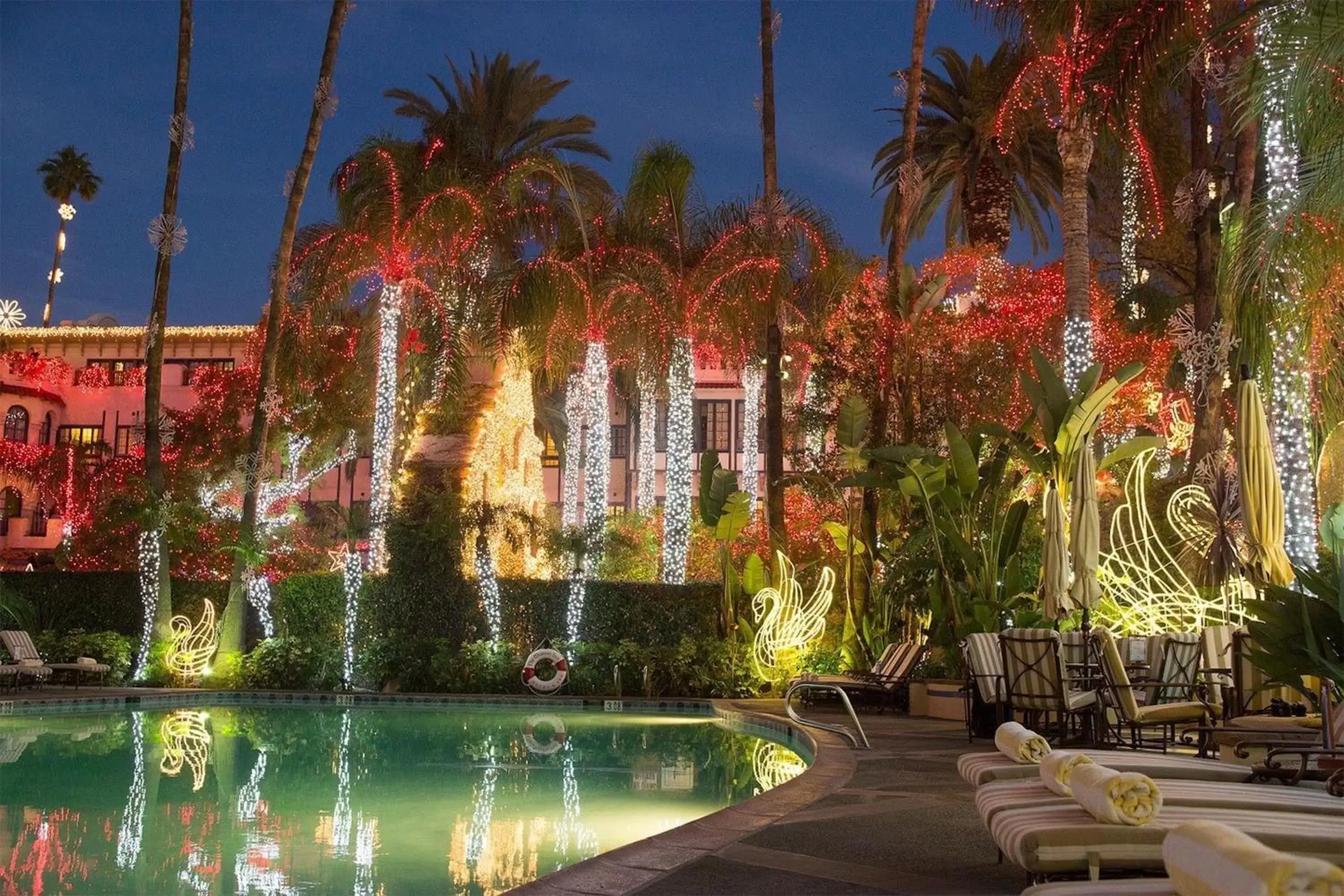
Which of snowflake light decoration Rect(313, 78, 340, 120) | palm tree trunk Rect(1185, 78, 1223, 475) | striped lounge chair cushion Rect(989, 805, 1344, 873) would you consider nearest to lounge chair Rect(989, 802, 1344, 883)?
striped lounge chair cushion Rect(989, 805, 1344, 873)

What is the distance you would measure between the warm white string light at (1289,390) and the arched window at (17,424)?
43354mm

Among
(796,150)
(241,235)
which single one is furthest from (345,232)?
(241,235)

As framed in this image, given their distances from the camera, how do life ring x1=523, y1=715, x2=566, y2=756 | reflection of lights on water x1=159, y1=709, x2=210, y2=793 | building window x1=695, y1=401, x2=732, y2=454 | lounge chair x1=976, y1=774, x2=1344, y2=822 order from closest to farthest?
lounge chair x1=976, y1=774, x2=1344, y2=822 < reflection of lights on water x1=159, y1=709, x2=210, y2=793 < life ring x1=523, y1=715, x2=566, y2=756 < building window x1=695, y1=401, x2=732, y2=454

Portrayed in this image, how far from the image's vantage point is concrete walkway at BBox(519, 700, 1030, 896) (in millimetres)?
5730

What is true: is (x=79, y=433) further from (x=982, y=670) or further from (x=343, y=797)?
(x=982, y=670)

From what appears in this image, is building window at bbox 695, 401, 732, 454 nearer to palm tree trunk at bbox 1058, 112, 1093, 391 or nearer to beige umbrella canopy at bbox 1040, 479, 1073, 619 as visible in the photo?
palm tree trunk at bbox 1058, 112, 1093, 391

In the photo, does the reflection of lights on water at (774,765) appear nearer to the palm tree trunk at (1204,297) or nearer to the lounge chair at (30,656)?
the palm tree trunk at (1204,297)

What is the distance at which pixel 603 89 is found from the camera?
10975 centimetres

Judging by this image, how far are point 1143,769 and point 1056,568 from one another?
7.86 m

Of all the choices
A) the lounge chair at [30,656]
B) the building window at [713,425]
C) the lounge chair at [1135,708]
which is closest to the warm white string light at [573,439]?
the building window at [713,425]

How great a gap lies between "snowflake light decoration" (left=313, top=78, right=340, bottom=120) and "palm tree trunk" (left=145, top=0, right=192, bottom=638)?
88.0 inches

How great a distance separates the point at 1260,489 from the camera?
11141mm

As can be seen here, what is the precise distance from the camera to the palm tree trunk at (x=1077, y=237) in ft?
57.6

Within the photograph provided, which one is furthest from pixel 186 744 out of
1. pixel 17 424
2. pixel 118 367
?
pixel 118 367
